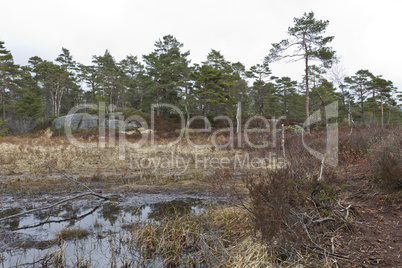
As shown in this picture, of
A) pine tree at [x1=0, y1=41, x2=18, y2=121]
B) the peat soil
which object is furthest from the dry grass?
pine tree at [x1=0, y1=41, x2=18, y2=121]

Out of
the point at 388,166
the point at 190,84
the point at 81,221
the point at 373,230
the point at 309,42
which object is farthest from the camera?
the point at 190,84

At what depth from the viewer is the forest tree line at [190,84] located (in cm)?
2022

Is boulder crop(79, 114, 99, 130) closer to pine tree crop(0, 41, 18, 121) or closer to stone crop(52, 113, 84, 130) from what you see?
stone crop(52, 113, 84, 130)

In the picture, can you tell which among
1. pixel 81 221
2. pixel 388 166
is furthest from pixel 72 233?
pixel 388 166

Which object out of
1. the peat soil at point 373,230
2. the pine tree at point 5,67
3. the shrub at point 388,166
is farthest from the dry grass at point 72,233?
the pine tree at point 5,67

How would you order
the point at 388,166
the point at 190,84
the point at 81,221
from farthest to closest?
the point at 190,84 < the point at 81,221 < the point at 388,166

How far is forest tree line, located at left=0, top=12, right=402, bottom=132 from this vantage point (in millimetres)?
20220

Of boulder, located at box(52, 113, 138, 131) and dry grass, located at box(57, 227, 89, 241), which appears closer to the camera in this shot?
dry grass, located at box(57, 227, 89, 241)

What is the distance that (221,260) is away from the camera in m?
3.09

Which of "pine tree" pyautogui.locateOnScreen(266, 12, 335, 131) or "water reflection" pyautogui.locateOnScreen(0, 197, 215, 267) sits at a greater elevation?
"pine tree" pyautogui.locateOnScreen(266, 12, 335, 131)

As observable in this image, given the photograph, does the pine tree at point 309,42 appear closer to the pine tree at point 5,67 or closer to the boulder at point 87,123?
the boulder at point 87,123

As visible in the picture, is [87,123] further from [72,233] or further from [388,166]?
[388,166]

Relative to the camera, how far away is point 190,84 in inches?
1229

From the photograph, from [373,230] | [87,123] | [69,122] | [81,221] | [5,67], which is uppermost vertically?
[5,67]
